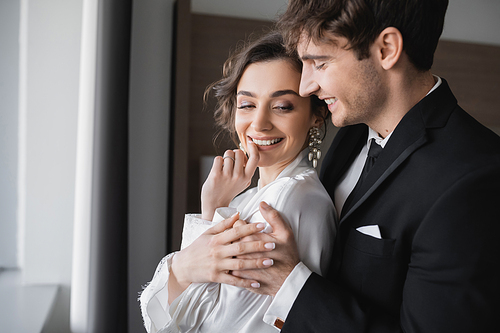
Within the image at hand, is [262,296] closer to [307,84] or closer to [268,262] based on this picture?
[268,262]

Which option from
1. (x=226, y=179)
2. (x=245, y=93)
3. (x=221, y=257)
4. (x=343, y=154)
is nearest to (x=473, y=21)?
(x=343, y=154)

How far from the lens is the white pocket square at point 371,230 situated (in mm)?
909

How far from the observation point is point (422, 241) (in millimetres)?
817

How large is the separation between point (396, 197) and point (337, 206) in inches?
12.7

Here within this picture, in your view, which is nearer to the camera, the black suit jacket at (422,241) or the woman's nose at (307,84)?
the black suit jacket at (422,241)

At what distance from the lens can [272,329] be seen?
3.43ft

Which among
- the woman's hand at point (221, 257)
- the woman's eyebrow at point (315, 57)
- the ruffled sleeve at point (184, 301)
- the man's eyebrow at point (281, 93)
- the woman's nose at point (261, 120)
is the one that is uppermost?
the woman's eyebrow at point (315, 57)

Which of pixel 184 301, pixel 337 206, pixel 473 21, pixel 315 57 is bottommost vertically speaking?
pixel 184 301

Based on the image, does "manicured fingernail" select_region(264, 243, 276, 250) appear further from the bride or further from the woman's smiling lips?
the woman's smiling lips

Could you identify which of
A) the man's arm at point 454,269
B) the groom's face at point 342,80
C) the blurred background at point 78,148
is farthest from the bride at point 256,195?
the blurred background at point 78,148

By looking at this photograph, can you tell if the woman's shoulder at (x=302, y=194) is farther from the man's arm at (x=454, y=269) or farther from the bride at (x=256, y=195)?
the man's arm at (x=454, y=269)

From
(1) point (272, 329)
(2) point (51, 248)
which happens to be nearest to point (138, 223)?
(2) point (51, 248)

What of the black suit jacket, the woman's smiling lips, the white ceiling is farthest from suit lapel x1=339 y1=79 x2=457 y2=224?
the white ceiling

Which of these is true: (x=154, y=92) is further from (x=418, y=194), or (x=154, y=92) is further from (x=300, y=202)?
(x=418, y=194)
